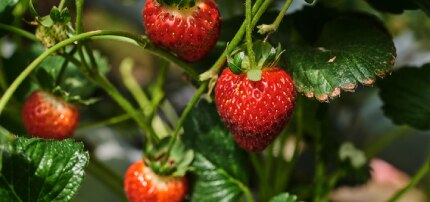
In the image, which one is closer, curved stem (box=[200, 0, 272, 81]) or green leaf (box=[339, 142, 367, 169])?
curved stem (box=[200, 0, 272, 81])

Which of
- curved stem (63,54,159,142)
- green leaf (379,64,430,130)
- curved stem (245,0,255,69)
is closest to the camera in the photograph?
curved stem (245,0,255,69)

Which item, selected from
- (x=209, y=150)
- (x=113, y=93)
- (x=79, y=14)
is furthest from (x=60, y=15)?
(x=209, y=150)

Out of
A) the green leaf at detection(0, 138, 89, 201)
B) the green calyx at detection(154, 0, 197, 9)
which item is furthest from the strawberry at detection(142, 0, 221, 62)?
the green leaf at detection(0, 138, 89, 201)

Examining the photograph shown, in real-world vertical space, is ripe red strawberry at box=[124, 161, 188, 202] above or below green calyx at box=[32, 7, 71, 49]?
below

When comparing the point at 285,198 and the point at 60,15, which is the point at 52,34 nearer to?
the point at 60,15

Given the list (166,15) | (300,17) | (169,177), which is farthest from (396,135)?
(166,15)

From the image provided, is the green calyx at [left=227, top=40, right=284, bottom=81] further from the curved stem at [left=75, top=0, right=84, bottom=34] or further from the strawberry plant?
the curved stem at [left=75, top=0, right=84, bottom=34]
